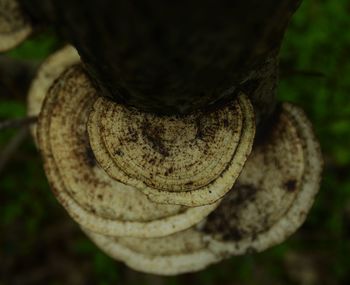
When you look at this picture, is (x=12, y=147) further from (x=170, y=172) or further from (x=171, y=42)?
(x=171, y=42)

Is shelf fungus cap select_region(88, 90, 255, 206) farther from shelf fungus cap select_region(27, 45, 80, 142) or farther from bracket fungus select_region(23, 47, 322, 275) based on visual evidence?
shelf fungus cap select_region(27, 45, 80, 142)

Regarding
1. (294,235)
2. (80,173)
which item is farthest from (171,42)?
(294,235)

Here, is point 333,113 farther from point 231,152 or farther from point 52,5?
point 52,5

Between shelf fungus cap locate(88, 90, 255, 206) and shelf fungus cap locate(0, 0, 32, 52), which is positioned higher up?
shelf fungus cap locate(0, 0, 32, 52)

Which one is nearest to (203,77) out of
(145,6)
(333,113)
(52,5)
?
(145,6)

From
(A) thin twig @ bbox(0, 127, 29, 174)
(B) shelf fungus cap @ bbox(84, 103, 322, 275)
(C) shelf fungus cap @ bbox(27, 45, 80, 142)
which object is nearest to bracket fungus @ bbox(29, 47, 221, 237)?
(B) shelf fungus cap @ bbox(84, 103, 322, 275)

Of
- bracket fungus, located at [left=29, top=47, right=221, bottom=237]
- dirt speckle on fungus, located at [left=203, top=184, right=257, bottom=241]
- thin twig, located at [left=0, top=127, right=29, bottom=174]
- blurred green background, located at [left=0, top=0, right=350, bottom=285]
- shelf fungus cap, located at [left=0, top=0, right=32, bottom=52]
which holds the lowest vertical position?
blurred green background, located at [left=0, top=0, right=350, bottom=285]
